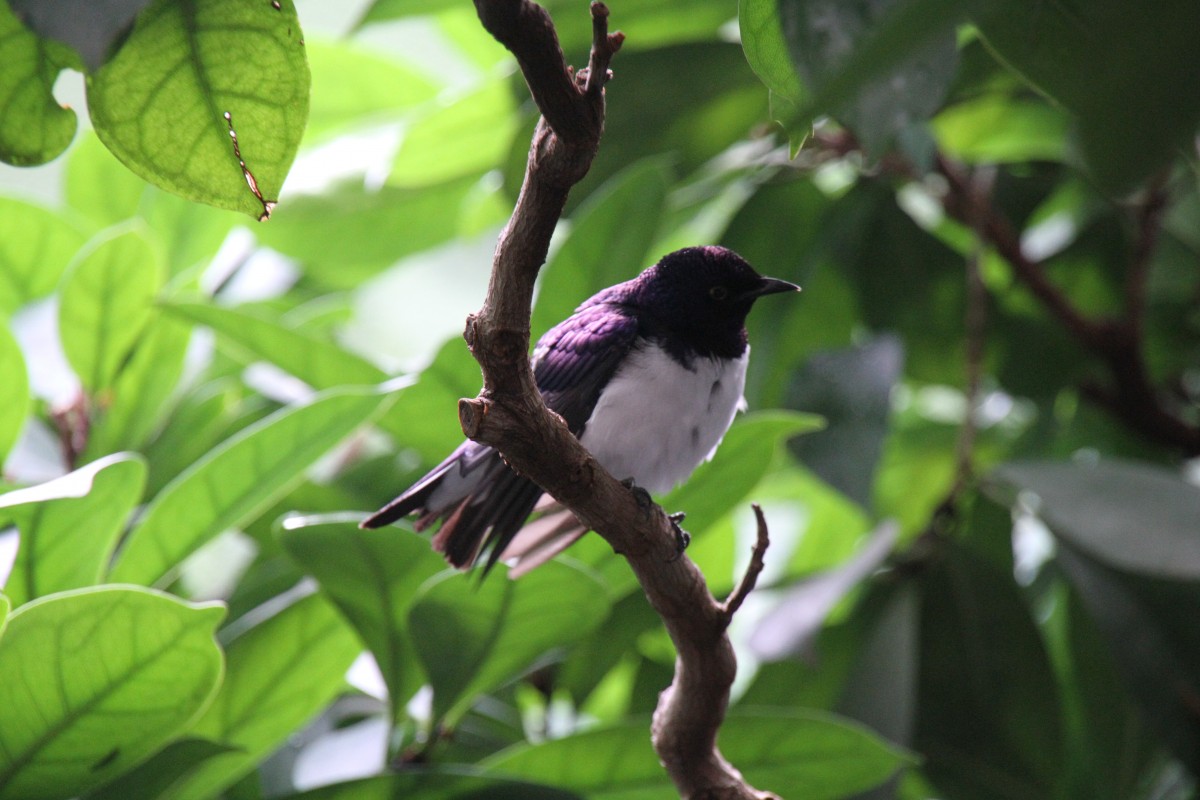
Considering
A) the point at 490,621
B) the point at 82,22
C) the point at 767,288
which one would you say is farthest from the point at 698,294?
the point at 82,22

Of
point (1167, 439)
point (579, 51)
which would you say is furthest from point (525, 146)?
point (1167, 439)

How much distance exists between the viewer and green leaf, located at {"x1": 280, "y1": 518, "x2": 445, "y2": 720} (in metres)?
0.99

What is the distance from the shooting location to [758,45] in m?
0.56

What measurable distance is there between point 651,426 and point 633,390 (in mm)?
42

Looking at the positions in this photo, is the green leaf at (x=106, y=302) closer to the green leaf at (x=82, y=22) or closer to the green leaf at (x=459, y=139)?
the green leaf at (x=459, y=139)

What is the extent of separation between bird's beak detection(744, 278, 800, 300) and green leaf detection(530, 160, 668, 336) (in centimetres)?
12

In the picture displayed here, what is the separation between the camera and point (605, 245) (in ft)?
3.83

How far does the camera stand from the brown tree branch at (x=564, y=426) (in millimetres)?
526

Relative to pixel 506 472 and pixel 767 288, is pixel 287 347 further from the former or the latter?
pixel 767 288

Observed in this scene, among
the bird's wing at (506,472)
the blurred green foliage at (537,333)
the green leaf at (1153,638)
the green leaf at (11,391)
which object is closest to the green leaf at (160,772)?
the blurred green foliage at (537,333)

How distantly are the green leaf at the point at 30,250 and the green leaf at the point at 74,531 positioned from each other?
1.71ft

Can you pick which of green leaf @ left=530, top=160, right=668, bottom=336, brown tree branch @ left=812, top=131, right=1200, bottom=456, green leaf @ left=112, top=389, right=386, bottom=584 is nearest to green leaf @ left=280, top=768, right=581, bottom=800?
green leaf @ left=112, top=389, right=386, bottom=584

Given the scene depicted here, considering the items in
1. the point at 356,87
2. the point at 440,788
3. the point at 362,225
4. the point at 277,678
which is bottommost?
the point at 440,788

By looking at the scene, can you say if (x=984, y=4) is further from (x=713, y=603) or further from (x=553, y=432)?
Answer: (x=713, y=603)
